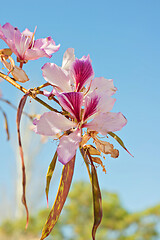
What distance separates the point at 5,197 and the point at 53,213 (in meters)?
7.21

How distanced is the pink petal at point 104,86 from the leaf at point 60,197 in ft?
0.16

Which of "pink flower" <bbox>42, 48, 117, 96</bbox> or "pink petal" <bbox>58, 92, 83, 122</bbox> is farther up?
"pink flower" <bbox>42, 48, 117, 96</bbox>

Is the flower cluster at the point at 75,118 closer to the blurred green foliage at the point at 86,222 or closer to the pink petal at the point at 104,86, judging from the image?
the pink petal at the point at 104,86

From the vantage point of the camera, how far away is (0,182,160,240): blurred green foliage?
6588 millimetres

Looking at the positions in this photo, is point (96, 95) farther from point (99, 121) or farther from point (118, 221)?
point (118, 221)

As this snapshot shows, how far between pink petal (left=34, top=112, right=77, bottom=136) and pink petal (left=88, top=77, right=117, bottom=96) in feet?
0.11

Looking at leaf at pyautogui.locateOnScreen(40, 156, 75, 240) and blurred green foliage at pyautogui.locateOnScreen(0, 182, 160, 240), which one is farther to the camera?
blurred green foliage at pyautogui.locateOnScreen(0, 182, 160, 240)

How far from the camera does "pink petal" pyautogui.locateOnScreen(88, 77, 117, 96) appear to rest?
0.22 metres

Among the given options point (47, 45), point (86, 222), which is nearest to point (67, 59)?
point (47, 45)

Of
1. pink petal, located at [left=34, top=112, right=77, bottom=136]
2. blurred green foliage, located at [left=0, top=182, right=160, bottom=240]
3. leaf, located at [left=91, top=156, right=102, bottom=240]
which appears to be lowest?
blurred green foliage, located at [left=0, top=182, right=160, bottom=240]

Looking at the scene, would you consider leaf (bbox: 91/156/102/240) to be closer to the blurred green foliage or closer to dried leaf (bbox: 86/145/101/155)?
dried leaf (bbox: 86/145/101/155)

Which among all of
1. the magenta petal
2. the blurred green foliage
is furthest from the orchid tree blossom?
the blurred green foliage

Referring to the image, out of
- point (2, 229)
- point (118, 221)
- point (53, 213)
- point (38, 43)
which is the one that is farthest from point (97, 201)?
point (118, 221)

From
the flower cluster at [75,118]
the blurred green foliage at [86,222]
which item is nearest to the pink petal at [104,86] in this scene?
the flower cluster at [75,118]
